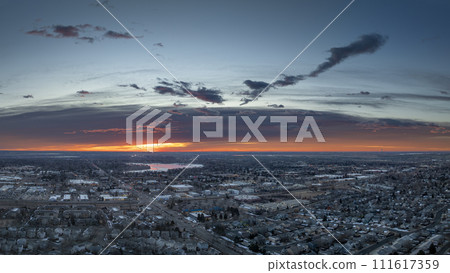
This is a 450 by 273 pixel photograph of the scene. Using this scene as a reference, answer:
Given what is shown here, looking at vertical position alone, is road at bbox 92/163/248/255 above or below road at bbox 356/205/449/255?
below

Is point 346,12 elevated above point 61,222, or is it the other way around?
point 346,12

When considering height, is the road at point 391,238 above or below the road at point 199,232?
above

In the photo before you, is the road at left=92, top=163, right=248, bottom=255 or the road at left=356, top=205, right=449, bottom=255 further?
the road at left=92, top=163, right=248, bottom=255

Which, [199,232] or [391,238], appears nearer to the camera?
[391,238]

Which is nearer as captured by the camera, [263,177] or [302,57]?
[302,57]

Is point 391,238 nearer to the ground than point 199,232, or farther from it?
farther from it

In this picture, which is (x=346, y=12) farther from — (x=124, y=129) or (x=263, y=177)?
(x=263, y=177)

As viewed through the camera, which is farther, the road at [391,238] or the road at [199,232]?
the road at [199,232]

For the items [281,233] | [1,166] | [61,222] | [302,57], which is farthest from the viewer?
[1,166]
